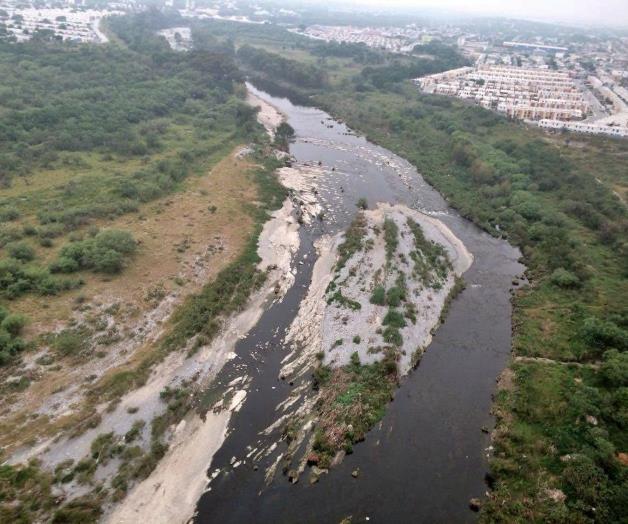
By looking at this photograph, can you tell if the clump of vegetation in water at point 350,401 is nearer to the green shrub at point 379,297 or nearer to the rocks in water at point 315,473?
the rocks in water at point 315,473

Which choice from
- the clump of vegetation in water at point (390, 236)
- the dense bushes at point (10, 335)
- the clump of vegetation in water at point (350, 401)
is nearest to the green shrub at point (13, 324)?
the dense bushes at point (10, 335)

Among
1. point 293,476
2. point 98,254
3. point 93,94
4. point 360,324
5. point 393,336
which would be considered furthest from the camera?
point 93,94

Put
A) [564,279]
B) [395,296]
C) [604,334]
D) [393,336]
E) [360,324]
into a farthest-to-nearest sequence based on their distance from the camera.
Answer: [564,279], [395,296], [360,324], [393,336], [604,334]

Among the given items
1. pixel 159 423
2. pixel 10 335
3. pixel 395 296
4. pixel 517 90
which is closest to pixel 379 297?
pixel 395 296

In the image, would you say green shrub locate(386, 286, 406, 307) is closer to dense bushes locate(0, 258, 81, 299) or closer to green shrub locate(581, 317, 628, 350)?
green shrub locate(581, 317, 628, 350)

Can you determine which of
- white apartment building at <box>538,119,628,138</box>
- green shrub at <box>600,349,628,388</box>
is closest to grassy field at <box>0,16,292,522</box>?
green shrub at <box>600,349,628,388</box>

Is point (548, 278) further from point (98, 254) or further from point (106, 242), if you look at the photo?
point (98, 254)

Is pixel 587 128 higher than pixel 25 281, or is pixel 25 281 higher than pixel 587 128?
pixel 587 128
